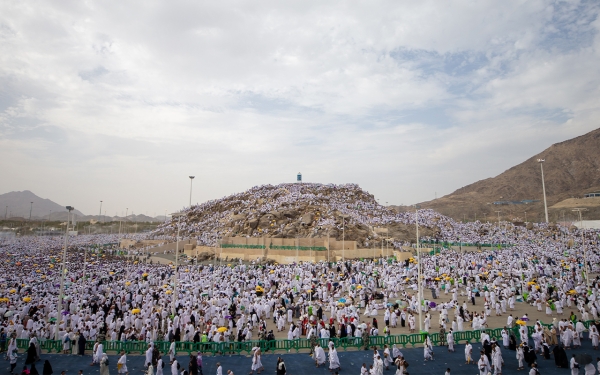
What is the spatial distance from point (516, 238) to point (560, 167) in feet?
504

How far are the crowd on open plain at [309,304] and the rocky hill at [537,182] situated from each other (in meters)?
105

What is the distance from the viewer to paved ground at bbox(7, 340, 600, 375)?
12289mm

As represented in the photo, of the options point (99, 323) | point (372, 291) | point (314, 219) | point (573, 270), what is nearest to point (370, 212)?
point (314, 219)

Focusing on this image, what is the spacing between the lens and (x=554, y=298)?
70.5 feet

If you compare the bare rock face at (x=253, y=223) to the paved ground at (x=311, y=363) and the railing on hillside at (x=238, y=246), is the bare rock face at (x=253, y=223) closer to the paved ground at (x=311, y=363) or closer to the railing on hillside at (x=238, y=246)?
the railing on hillside at (x=238, y=246)

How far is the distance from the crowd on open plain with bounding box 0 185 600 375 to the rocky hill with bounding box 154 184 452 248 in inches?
470

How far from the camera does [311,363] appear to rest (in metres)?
13.0

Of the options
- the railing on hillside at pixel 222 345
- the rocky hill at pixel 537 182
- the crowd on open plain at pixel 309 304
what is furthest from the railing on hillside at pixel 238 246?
the rocky hill at pixel 537 182

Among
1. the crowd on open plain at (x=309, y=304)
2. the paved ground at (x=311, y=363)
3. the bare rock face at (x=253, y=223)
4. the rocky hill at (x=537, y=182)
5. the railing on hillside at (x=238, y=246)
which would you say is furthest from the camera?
the rocky hill at (x=537, y=182)

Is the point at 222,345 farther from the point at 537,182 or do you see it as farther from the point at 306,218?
the point at 537,182

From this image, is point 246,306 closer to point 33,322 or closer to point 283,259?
point 33,322

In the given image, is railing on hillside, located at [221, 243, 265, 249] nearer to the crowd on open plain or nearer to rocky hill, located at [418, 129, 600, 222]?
the crowd on open plain

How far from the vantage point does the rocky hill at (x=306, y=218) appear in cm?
5125

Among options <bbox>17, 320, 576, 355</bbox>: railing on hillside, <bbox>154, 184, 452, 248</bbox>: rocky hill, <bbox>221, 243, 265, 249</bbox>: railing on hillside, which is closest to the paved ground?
<bbox>17, 320, 576, 355</bbox>: railing on hillside
